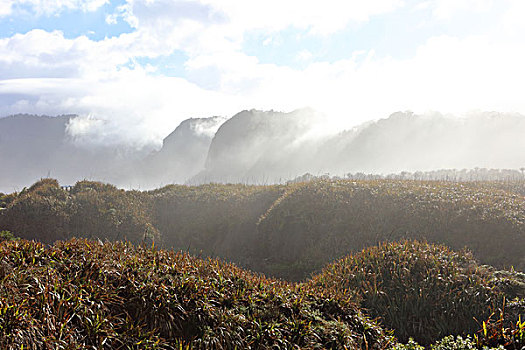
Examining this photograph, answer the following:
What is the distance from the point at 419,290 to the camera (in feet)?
28.4

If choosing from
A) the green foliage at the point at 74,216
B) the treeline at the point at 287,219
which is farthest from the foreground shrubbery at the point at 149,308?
the green foliage at the point at 74,216

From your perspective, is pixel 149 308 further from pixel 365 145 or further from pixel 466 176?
pixel 365 145

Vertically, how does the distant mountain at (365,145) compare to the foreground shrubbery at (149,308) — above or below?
above

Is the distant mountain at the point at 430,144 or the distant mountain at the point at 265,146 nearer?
the distant mountain at the point at 430,144

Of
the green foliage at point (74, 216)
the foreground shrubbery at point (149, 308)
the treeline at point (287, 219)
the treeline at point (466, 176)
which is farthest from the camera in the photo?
the treeline at point (466, 176)

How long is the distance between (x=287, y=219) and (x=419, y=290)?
966 centimetres

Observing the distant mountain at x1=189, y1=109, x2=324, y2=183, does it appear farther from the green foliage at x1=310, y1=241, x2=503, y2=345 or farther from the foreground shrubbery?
the foreground shrubbery

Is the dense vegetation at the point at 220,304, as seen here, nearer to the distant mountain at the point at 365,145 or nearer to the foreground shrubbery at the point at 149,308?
the foreground shrubbery at the point at 149,308

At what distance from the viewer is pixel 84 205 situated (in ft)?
65.0

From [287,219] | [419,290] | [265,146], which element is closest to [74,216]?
[287,219]

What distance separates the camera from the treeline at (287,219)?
14.1m

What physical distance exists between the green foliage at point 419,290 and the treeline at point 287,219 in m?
3.69

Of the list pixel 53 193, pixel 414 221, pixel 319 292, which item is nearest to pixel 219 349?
pixel 319 292

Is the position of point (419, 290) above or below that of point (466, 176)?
below
